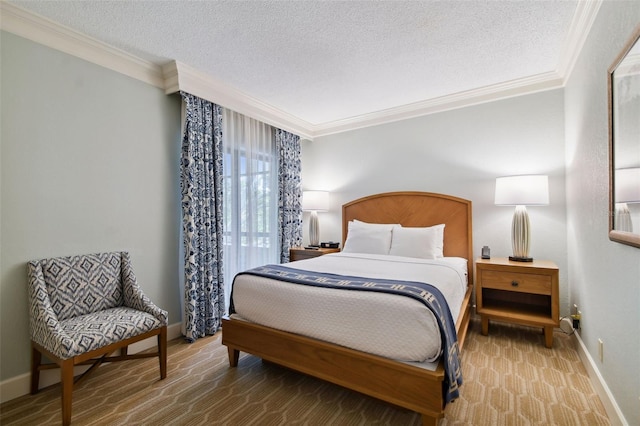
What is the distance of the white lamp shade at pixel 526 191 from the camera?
286 cm

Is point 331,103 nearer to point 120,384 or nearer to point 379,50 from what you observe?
point 379,50

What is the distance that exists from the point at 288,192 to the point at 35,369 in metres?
3.17

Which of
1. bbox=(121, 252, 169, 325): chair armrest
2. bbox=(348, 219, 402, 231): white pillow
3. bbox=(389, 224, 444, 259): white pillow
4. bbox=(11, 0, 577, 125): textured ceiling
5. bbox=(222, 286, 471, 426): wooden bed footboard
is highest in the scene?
bbox=(11, 0, 577, 125): textured ceiling

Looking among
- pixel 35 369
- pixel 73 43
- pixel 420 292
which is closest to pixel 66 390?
pixel 35 369

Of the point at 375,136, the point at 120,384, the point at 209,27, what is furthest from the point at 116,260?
the point at 375,136

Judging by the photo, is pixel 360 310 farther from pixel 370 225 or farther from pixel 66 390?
pixel 370 225

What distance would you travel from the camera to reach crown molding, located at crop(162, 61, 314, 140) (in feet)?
9.55

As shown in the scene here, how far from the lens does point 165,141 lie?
10.0 ft

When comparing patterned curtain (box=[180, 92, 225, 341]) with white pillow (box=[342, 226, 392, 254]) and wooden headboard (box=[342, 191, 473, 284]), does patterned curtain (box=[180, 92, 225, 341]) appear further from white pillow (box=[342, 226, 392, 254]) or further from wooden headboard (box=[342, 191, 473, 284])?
wooden headboard (box=[342, 191, 473, 284])

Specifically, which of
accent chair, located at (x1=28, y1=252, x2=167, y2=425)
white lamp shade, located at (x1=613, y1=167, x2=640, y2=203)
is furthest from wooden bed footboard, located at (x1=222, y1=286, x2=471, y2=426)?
white lamp shade, located at (x1=613, y1=167, x2=640, y2=203)

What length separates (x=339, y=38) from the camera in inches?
95.4

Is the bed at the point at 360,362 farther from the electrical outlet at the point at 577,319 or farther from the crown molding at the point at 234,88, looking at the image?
the crown molding at the point at 234,88

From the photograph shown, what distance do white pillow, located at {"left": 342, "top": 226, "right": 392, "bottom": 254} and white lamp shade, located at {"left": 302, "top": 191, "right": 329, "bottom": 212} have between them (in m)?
0.81

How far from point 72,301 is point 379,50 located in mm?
3201
